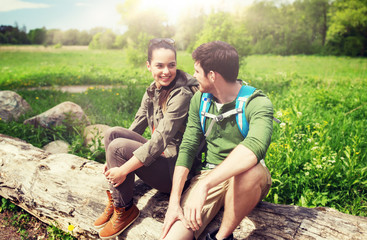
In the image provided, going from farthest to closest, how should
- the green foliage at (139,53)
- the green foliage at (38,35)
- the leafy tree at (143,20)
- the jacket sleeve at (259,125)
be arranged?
the green foliage at (38,35) → the leafy tree at (143,20) → the green foliage at (139,53) → the jacket sleeve at (259,125)

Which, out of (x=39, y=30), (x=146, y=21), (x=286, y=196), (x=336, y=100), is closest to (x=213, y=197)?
(x=286, y=196)

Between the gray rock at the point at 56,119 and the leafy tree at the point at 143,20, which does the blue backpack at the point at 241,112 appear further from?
the leafy tree at the point at 143,20

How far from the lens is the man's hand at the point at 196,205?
147cm

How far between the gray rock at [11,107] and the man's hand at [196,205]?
4.52 metres

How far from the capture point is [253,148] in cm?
140

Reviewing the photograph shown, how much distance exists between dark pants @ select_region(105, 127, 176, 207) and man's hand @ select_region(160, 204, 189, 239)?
385 mm

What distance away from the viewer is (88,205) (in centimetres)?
225

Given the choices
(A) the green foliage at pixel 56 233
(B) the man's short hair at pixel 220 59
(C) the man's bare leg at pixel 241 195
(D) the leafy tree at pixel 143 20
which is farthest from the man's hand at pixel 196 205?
(D) the leafy tree at pixel 143 20

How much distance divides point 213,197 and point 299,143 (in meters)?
1.86

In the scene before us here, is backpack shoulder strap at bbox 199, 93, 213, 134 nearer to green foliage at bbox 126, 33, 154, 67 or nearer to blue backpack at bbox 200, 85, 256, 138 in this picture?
blue backpack at bbox 200, 85, 256, 138

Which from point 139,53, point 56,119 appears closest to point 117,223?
point 56,119

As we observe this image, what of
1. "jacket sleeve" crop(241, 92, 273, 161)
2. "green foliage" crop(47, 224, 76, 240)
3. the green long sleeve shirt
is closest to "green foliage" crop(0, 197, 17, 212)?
"green foliage" crop(47, 224, 76, 240)

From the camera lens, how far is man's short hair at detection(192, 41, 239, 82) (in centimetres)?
163

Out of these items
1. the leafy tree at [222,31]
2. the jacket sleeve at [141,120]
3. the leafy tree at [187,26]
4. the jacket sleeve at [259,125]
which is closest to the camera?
the jacket sleeve at [259,125]
